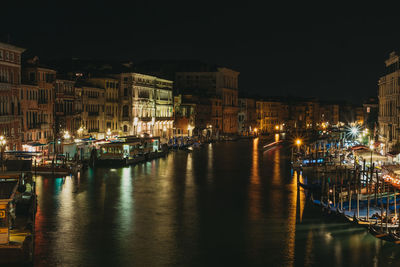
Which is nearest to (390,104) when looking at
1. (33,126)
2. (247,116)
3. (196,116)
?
(33,126)

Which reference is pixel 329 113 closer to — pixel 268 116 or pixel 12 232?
pixel 268 116

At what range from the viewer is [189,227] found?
21984 millimetres

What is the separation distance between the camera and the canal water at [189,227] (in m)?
18.3

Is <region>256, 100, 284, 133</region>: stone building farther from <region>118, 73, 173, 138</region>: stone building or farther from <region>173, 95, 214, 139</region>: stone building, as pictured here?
<region>118, 73, 173, 138</region>: stone building

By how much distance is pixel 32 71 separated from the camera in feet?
129

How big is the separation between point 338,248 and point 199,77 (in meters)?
70.2

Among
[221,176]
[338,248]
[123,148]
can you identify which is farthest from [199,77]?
[338,248]

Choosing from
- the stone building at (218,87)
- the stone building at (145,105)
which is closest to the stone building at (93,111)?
the stone building at (145,105)

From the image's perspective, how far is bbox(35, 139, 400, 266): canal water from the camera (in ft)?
60.1

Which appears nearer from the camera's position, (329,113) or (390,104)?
(390,104)

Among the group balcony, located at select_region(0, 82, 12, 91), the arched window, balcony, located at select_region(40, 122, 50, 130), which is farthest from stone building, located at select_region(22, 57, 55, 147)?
the arched window

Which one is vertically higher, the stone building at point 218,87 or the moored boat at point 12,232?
the stone building at point 218,87

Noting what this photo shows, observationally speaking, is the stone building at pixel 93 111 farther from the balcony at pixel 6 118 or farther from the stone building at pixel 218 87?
the stone building at pixel 218 87

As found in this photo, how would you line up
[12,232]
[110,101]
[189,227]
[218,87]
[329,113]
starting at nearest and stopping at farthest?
[12,232] → [189,227] → [110,101] → [218,87] → [329,113]
